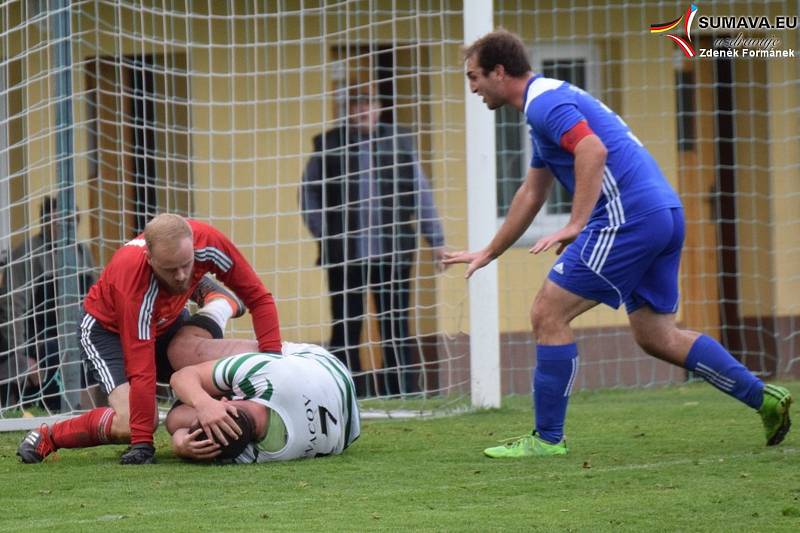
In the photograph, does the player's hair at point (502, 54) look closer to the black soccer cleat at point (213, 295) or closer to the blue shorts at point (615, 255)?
the blue shorts at point (615, 255)

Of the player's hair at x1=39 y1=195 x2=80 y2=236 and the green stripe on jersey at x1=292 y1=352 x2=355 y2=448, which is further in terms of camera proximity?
the player's hair at x1=39 y1=195 x2=80 y2=236

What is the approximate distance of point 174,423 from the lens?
6211mm

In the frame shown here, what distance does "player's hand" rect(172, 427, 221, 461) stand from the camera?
237 inches

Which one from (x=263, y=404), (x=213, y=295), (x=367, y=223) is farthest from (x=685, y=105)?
(x=263, y=404)

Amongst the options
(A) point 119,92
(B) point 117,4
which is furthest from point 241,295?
(A) point 119,92

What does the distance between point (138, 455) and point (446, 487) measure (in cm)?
146

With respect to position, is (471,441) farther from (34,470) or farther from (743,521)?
(743,521)

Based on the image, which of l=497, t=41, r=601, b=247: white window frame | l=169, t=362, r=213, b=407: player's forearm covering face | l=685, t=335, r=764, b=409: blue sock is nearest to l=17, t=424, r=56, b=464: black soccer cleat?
l=169, t=362, r=213, b=407: player's forearm covering face

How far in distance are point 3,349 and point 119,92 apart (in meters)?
1.71

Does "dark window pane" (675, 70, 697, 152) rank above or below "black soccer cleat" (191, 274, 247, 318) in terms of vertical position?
above

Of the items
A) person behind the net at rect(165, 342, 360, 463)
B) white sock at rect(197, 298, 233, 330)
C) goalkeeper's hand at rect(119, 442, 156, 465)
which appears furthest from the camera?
white sock at rect(197, 298, 233, 330)

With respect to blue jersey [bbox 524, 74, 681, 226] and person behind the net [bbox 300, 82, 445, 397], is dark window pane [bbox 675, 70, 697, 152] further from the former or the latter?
blue jersey [bbox 524, 74, 681, 226]

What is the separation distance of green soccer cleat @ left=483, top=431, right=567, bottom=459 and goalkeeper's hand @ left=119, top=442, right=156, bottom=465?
140cm

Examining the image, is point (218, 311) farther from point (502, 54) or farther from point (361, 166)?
point (361, 166)
